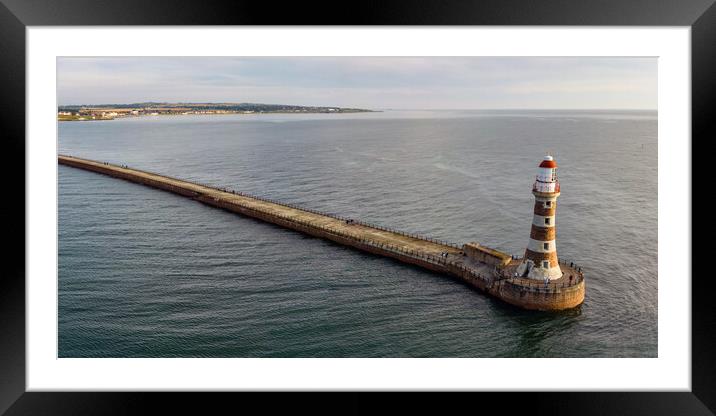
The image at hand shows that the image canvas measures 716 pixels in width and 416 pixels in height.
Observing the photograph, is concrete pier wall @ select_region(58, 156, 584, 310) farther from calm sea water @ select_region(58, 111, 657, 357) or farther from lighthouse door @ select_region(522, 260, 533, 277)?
calm sea water @ select_region(58, 111, 657, 357)

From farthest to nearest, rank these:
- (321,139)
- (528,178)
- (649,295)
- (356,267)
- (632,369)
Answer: (321,139) < (528,178) < (356,267) < (649,295) < (632,369)

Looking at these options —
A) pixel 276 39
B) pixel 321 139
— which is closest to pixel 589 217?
pixel 276 39

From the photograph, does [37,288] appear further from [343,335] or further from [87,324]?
[343,335]

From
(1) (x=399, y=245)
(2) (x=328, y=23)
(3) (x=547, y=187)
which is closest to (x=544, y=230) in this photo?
(3) (x=547, y=187)

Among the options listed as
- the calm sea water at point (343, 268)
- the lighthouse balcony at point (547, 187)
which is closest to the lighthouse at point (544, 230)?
the lighthouse balcony at point (547, 187)

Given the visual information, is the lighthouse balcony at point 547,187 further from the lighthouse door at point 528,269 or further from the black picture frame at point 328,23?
the black picture frame at point 328,23

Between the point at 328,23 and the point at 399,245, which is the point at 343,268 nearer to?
the point at 399,245

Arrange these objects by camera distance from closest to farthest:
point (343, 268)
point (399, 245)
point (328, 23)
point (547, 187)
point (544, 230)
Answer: point (328, 23), point (547, 187), point (544, 230), point (343, 268), point (399, 245)
